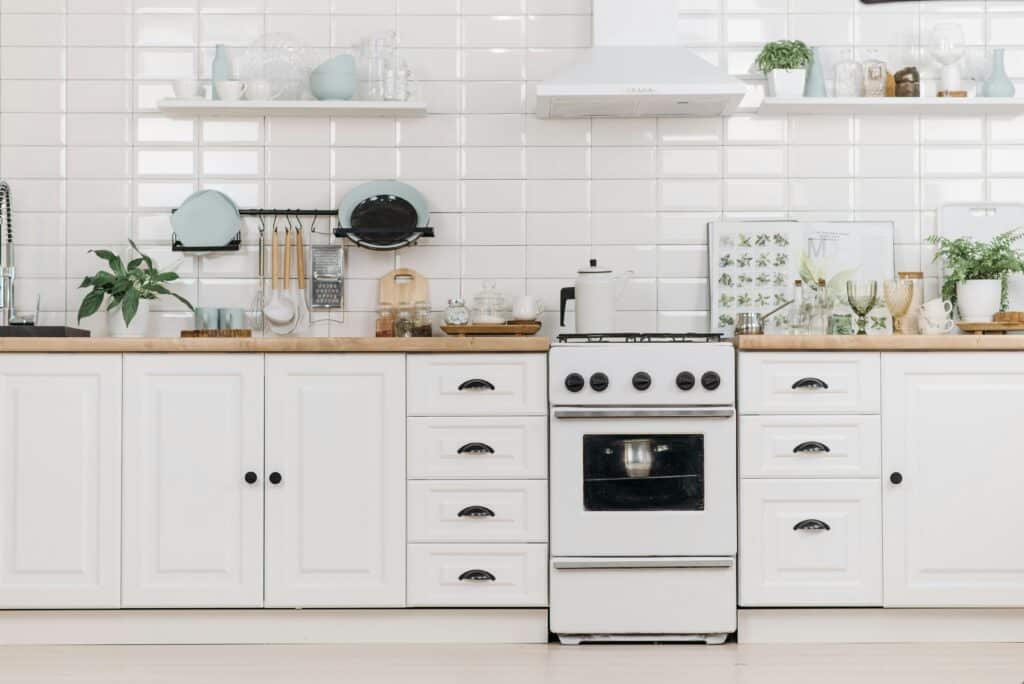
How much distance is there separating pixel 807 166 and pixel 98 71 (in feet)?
7.97

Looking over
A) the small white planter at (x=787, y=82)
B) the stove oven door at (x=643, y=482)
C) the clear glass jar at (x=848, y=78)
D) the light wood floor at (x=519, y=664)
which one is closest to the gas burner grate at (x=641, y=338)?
the stove oven door at (x=643, y=482)

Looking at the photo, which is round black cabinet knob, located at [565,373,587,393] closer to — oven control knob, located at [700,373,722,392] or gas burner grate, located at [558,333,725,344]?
gas burner grate, located at [558,333,725,344]

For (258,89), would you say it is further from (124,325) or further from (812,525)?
(812,525)

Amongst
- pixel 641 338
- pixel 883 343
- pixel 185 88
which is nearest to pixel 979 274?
pixel 883 343

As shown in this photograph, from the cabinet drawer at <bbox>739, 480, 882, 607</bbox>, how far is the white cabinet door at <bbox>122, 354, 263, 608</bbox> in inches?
54.3

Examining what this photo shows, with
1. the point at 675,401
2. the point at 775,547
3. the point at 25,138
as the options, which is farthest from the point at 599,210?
the point at 25,138

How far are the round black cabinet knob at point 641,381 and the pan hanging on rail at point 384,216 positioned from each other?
0.94 m

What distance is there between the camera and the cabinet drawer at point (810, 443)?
298 cm

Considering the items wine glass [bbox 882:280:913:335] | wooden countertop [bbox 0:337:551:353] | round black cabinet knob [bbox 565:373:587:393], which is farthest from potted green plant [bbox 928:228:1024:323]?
wooden countertop [bbox 0:337:551:353]

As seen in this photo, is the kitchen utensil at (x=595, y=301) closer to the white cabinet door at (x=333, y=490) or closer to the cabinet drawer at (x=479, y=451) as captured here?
the cabinet drawer at (x=479, y=451)

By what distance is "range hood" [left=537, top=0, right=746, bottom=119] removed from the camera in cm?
322

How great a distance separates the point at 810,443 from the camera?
2.98m

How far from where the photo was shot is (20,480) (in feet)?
9.72

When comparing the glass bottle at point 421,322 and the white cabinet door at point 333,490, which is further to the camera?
the glass bottle at point 421,322
